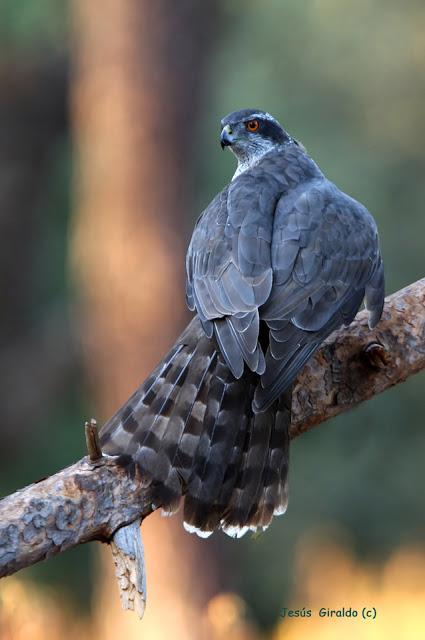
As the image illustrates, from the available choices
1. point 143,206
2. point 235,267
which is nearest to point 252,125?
point 235,267

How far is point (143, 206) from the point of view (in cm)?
845

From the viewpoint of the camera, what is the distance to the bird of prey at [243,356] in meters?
4.18

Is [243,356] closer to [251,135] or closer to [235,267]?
[235,267]

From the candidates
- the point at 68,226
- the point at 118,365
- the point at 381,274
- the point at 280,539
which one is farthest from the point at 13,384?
the point at 381,274

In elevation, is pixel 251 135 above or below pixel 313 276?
above

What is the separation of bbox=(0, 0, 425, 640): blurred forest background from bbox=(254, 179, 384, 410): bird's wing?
99.9 inches

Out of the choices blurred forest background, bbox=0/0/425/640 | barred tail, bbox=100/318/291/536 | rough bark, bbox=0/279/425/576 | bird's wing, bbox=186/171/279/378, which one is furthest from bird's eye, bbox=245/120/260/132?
blurred forest background, bbox=0/0/425/640

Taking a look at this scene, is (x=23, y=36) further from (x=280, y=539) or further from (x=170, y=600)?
(x=170, y=600)

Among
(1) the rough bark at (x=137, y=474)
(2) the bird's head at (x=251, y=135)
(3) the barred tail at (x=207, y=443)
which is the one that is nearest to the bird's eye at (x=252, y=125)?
(2) the bird's head at (x=251, y=135)

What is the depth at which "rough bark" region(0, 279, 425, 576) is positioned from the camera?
12.4 ft

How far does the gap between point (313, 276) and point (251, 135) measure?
69.8 inches

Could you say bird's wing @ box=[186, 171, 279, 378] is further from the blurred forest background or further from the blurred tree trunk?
the blurred tree trunk

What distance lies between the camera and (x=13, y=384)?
12922mm

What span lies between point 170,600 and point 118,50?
467 centimetres
